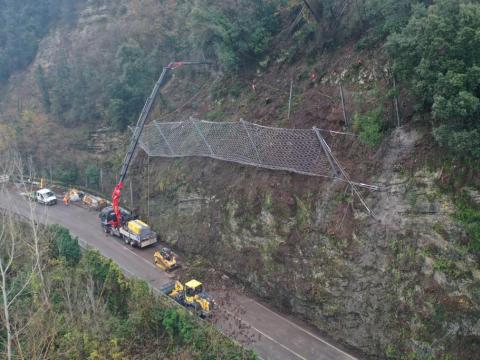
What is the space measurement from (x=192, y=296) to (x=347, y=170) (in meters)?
8.78

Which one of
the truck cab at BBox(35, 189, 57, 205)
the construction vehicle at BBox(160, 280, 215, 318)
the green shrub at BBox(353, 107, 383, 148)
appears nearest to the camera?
the green shrub at BBox(353, 107, 383, 148)

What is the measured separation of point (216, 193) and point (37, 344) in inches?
453

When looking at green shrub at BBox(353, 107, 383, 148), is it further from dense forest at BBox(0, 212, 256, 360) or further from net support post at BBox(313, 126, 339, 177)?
dense forest at BBox(0, 212, 256, 360)

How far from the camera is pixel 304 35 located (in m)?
23.8

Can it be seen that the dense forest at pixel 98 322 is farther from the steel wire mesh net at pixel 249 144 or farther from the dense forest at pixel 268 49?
the dense forest at pixel 268 49

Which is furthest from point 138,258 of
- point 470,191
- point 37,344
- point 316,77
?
point 470,191

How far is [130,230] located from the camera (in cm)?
2503

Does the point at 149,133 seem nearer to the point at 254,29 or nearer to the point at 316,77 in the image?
the point at 254,29

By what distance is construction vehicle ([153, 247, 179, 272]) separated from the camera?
22.6 meters

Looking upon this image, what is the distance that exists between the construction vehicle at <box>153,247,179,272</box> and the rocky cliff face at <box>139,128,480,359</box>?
1.63m

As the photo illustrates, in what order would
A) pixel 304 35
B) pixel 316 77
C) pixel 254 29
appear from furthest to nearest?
pixel 254 29 < pixel 304 35 < pixel 316 77

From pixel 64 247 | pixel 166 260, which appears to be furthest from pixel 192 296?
pixel 64 247

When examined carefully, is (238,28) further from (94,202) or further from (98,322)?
(98,322)

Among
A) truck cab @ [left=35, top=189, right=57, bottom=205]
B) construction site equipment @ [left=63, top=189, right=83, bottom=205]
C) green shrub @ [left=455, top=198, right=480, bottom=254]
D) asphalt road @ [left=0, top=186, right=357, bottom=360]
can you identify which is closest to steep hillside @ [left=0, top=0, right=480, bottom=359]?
green shrub @ [left=455, top=198, right=480, bottom=254]
